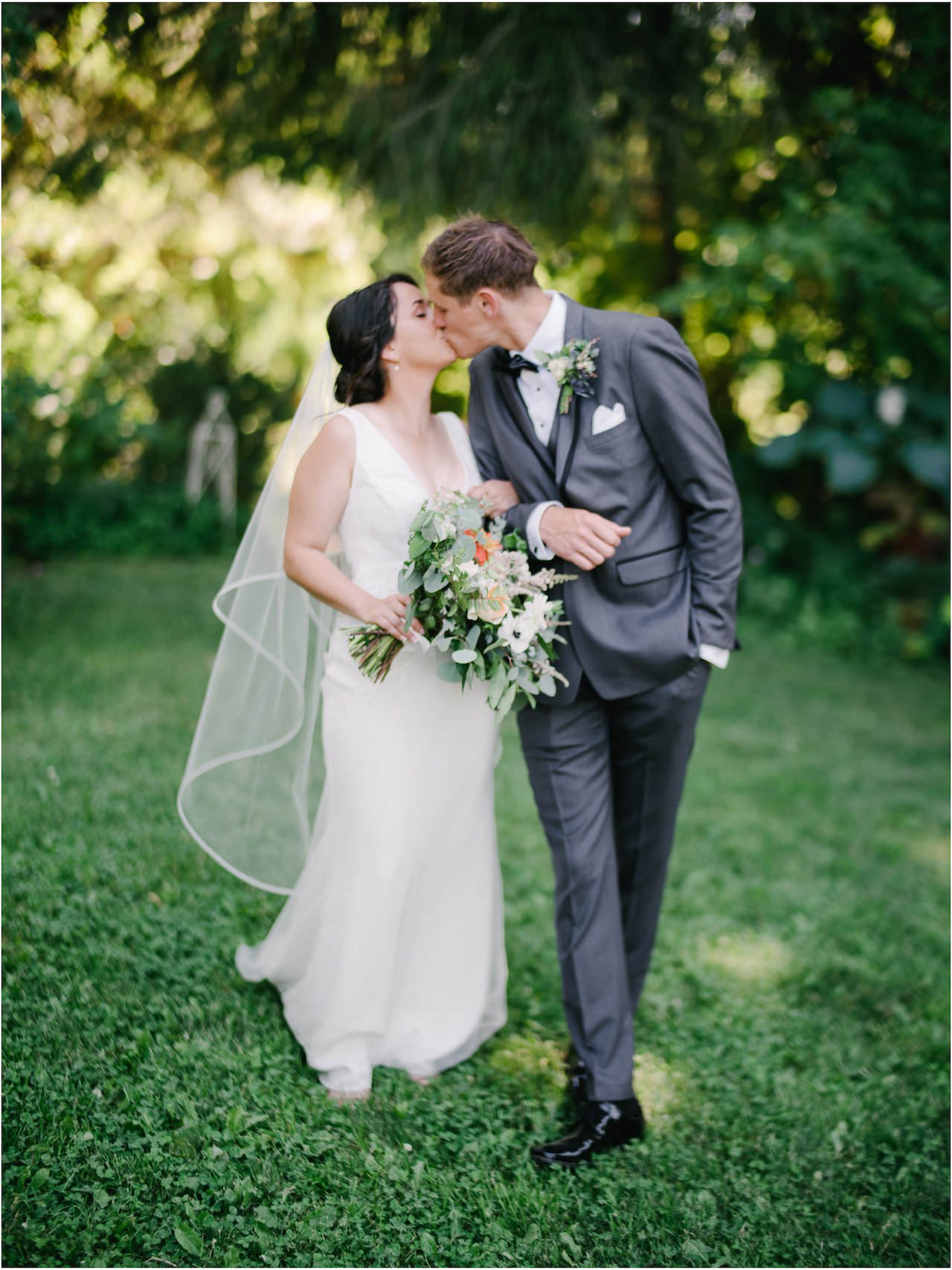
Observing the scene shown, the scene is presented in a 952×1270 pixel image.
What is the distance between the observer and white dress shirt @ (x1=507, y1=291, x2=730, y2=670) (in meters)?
2.59

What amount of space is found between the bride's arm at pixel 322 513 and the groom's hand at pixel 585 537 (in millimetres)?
494

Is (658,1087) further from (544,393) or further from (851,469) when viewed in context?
(851,469)

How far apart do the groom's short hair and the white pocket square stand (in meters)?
0.37

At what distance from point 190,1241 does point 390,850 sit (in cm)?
97

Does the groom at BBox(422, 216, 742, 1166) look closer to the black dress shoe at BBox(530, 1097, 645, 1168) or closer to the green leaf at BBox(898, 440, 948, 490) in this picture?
the black dress shoe at BBox(530, 1097, 645, 1168)

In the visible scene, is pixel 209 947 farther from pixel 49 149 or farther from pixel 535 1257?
pixel 49 149

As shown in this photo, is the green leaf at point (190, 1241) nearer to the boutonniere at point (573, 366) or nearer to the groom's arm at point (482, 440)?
the groom's arm at point (482, 440)

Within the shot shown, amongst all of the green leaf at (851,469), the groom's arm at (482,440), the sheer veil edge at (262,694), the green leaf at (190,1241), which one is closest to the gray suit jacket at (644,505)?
the groom's arm at (482,440)

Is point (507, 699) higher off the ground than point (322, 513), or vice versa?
point (322, 513)

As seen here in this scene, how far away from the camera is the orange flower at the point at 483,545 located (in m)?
2.44

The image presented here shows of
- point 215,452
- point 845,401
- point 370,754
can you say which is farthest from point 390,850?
point 215,452

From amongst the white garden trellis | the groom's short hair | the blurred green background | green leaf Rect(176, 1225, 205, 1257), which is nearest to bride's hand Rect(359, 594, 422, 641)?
the groom's short hair

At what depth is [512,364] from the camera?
2648 mm

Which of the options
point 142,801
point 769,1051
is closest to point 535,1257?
point 769,1051
